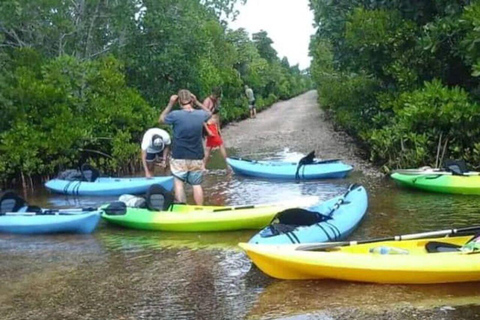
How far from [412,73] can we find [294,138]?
750 centimetres

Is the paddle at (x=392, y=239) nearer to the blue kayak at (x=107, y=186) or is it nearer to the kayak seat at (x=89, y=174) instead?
the blue kayak at (x=107, y=186)

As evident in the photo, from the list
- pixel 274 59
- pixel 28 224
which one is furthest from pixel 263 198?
pixel 274 59

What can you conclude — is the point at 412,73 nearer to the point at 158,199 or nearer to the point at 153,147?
the point at 153,147

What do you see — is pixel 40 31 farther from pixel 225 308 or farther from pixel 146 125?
pixel 225 308

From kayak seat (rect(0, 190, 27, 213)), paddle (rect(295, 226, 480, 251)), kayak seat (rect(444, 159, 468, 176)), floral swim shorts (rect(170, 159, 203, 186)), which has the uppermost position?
floral swim shorts (rect(170, 159, 203, 186))

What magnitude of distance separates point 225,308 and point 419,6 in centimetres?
1027

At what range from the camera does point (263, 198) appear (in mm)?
10664

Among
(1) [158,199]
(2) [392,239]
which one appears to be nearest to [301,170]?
(1) [158,199]

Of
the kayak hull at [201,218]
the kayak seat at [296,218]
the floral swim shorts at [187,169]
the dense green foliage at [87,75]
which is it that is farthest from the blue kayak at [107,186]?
the kayak seat at [296,218]

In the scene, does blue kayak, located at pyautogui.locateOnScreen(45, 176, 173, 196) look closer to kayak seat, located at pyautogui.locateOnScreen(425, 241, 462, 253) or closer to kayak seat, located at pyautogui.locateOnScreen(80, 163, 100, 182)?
kayak seat, located at pyautogui.locateOnScreen(80, 163, 100, 182)

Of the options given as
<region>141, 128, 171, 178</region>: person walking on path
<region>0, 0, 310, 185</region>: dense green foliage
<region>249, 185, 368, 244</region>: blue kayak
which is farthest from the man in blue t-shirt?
<region>0, 0, 310, 185</region>: dense green foliage

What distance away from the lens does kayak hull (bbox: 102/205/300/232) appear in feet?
26.7

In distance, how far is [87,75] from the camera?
13836 mm

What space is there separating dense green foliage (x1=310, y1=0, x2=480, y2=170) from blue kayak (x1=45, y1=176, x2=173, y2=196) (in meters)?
4.52
